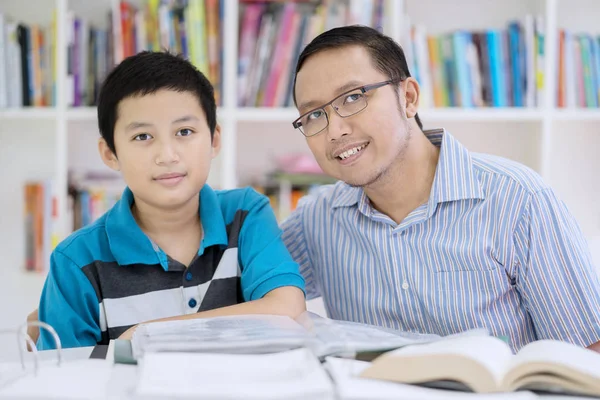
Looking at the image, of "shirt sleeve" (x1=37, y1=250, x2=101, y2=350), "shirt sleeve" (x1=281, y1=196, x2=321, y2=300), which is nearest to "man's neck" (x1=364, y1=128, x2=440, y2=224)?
"shirt sleeve" (x1=281, y1=196, x2=321, y2=300)

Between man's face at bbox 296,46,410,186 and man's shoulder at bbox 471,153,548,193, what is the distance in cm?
18

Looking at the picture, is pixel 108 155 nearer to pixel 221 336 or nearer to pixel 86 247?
pixel 86 247

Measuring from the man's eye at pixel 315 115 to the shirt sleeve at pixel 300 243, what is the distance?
0.29m

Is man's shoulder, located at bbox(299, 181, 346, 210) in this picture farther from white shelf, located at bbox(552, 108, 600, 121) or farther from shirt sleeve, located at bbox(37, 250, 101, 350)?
white shelf, located at bbox(552, 108, 600, 121)

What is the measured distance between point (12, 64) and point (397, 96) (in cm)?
157

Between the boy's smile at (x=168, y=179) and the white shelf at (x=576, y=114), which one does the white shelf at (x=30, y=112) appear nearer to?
the boy's smile at (x=168, y=179)

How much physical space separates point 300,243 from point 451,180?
413 mm

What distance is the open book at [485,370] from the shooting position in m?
0.69

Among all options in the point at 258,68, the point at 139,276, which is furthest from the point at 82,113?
the point at 139,276

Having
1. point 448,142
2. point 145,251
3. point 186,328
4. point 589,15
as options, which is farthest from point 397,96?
point 589,15

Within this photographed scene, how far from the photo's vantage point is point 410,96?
1.44 m

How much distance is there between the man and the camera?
4.09ft

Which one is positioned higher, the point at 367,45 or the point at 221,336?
the point at 367,45

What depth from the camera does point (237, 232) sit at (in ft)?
4.48
